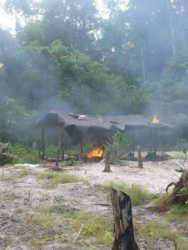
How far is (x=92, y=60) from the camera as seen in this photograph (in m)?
30.4

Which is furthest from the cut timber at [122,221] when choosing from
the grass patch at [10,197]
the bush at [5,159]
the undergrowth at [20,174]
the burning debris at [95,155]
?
the burning debris at [95,155]

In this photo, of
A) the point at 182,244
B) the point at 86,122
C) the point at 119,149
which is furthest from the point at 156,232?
the point at 86,122

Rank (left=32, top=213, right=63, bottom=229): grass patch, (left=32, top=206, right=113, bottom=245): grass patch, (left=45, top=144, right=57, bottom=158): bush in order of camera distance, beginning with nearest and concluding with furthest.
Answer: (left=32, top=206, right=113, bottom=245): grass patch, (left=32, top=213, right=63, bottom=229): grass patch, (left=45, top=144, right=57, bottom=158): bush

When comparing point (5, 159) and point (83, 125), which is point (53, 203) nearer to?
point (5, 159)

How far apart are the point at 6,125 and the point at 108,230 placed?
14.7m

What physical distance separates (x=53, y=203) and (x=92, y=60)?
25.7 m

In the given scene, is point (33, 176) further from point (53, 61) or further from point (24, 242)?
point (53, 61)

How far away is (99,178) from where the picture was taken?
8648 mm

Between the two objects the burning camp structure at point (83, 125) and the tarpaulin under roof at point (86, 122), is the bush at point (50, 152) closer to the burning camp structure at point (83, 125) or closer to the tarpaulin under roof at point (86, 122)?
the burning camp structure at point (83, 125)

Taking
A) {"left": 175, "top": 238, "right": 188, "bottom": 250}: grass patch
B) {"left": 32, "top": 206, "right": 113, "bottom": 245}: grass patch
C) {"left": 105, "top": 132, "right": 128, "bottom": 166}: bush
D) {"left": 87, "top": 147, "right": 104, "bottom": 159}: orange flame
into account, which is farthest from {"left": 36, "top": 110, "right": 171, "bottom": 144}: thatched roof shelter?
{"left": 175, "top": 238, "right": 188, "bottom": 250}: grass patch

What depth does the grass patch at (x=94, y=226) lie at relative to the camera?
4138 mm

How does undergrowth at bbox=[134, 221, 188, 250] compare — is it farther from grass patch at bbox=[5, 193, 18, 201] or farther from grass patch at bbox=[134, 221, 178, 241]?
grass patch at bbox=[5, 193, 18, 201]

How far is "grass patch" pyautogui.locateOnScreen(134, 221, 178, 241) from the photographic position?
4.24m

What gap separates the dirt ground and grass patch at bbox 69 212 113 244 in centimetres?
15
